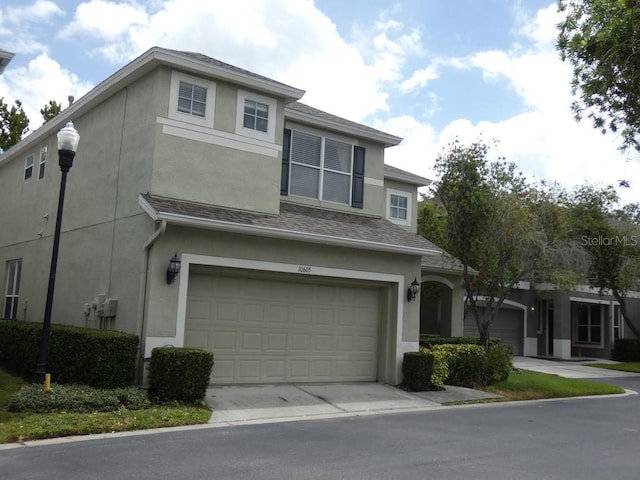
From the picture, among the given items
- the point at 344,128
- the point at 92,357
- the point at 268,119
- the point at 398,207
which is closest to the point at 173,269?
the point at 92,357

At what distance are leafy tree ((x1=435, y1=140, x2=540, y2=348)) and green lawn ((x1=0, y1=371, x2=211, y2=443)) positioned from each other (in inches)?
397

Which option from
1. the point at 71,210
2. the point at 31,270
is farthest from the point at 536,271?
the point at 31,270

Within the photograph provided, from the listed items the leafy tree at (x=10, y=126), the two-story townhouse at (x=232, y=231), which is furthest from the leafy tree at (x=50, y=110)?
the two-story townhouse at (x=232, y=231)

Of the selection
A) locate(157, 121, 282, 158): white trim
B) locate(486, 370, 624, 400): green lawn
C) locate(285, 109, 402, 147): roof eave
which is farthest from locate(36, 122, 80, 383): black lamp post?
locate(486, 370, 624, 400): green lawn

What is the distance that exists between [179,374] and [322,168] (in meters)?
7.13

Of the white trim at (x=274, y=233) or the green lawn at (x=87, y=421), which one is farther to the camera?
the white trim at (x=274, y=233)

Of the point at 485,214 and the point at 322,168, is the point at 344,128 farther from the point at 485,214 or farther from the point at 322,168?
the point at 485,214

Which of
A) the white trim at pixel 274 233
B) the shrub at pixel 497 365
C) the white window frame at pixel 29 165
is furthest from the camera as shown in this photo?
the white window frame at pixel 29 165

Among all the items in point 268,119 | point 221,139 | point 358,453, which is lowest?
point 358,453

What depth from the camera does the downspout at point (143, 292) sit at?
11.4 meters

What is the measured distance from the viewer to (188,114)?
42.7ft

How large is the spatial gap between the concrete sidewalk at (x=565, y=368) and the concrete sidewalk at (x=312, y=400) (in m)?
9.08

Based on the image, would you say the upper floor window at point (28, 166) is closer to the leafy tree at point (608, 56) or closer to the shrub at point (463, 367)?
the shrub at point (463, 367)

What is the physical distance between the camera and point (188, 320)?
40.7 feet
